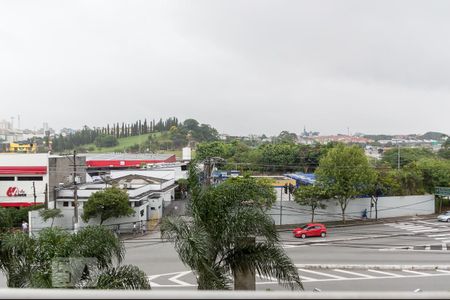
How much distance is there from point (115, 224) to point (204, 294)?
12.8 m

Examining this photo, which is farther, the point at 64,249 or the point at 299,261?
the point at 299,261

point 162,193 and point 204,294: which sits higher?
point 204,294

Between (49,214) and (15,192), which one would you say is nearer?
(49,214)

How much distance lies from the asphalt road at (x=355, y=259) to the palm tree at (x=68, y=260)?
3056 mm

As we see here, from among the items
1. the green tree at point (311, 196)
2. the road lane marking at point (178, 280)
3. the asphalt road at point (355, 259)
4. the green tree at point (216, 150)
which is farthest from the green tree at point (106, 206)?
the green tree at point (216, 150)

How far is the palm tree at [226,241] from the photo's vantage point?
4320 mm

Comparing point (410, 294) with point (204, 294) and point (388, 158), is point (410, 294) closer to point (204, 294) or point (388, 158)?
point (204, 294)

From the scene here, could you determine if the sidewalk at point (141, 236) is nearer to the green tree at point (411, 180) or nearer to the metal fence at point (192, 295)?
the green tree at point (411, 180)

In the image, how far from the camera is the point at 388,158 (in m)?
36.0

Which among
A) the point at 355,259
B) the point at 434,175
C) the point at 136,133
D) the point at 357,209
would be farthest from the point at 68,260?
Answer: the point at 136,133

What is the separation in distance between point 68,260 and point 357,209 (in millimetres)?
13685

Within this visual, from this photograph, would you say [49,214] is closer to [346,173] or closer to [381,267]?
[381,267]

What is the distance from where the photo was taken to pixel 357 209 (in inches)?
637

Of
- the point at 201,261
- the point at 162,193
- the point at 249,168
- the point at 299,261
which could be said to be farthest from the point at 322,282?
the point at 249,168
